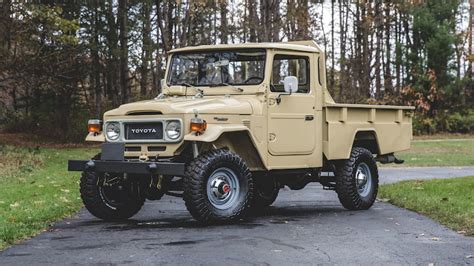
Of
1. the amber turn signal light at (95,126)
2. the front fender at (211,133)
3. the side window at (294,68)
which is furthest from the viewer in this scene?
the side window at (294,68)

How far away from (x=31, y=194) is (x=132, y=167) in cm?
434

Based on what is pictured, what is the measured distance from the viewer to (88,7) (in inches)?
1303

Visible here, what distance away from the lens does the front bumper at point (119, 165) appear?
8398 mm

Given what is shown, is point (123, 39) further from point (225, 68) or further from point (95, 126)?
point (95, 126)

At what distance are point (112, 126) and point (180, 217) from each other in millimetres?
1562

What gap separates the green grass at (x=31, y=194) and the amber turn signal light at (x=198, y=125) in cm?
216

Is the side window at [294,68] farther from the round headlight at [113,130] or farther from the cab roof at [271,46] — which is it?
the round headlight at [113,130]

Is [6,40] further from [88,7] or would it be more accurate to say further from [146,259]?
[146,259]

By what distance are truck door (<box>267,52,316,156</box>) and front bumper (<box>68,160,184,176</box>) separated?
5.72ft

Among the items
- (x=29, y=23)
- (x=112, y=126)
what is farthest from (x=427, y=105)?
(x=112, y=126)

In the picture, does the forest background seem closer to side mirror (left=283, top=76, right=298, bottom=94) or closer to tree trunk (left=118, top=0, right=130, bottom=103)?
tree trunk (left=118, top=0, right=130, bottom=103)

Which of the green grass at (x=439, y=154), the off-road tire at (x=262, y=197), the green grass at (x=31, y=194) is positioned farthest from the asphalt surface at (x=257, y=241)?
the green grass at (x=439, y=154)

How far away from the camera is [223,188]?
8820mm

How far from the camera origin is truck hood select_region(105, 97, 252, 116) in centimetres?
881
